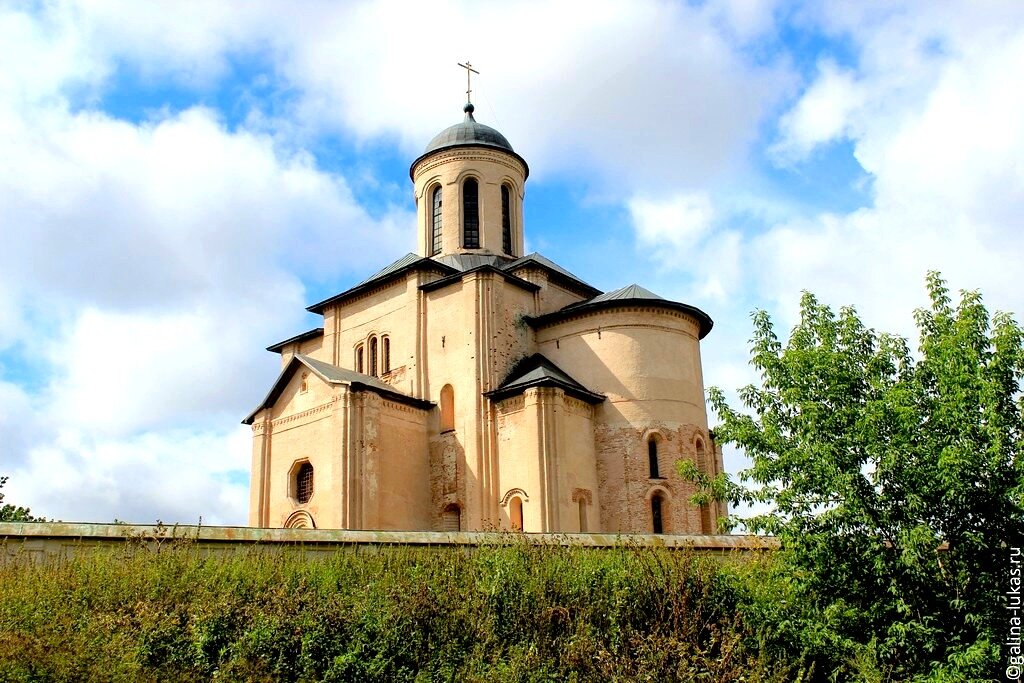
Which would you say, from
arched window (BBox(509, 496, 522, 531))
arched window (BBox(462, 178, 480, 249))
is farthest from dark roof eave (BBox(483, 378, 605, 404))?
arched window (BBox(462, 178, 480, 249))

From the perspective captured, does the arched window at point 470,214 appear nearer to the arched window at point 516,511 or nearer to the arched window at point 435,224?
the arched window at point 435,224

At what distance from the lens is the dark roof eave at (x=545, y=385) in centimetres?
2281

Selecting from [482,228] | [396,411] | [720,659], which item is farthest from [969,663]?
[482,228]

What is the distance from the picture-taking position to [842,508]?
1143 cm

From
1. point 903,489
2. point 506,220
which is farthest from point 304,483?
point 903,489

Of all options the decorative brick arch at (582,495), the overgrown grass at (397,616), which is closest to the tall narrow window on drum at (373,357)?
the decorative brick arch at (582,495)

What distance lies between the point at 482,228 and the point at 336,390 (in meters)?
7.87

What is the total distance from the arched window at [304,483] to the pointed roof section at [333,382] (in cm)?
203

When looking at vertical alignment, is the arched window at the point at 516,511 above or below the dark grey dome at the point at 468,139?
below

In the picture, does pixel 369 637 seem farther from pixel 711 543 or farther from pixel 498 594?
pixel 711 543

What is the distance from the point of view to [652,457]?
77.5 ft

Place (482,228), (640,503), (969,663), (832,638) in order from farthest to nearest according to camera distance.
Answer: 1. (482,228)
2. (640,503)
3. (832,638)
4. (969,663)

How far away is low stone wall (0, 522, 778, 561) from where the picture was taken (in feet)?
37.8

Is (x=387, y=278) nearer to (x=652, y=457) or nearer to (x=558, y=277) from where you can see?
(x=558, y=277)
